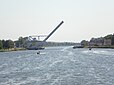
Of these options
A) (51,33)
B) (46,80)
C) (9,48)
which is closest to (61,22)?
(51,33)

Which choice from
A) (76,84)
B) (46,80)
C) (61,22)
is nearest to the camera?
(76,84)

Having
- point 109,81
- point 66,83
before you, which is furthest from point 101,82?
point 66,83

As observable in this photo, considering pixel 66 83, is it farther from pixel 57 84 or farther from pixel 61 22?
pixel 61 22

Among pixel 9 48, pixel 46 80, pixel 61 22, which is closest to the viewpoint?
pixel 46 80

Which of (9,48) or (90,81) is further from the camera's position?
(9,48)

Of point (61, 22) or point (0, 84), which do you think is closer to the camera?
point (0, 84)

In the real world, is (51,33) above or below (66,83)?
above

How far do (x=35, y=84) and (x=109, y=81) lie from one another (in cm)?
705

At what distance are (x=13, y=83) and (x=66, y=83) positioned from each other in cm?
511

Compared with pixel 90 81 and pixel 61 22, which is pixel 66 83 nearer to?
pixel 90 81

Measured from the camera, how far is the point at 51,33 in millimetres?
144000

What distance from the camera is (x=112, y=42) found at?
18075 cm

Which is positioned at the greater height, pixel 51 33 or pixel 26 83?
pixel 51 33

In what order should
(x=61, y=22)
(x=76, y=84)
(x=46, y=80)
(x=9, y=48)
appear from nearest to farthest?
1. (x=76, y=84)
2. (x=46, y=80)
3. (x=61, y=22)
4. (x=9, y=48)
